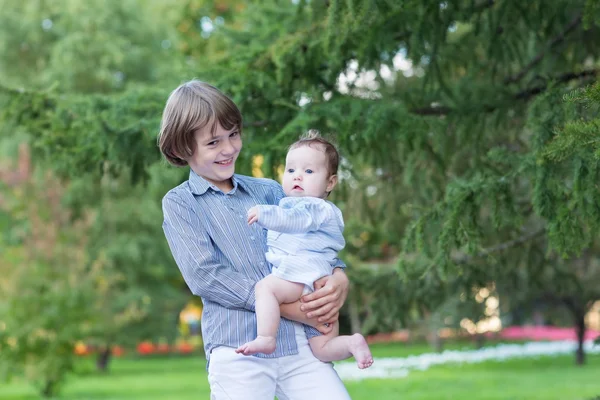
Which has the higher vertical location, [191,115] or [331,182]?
[191,115]

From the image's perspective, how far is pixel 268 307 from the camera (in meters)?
2.94

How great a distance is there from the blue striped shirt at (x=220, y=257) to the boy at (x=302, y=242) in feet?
0.20

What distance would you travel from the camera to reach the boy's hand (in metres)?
3.03

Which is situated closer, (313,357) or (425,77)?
(313,357)

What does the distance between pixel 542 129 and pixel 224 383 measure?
2.41 m

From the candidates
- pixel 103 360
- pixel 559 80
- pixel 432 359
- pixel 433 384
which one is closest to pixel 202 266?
pixel 559 80

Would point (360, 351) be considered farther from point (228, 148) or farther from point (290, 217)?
point (228, 148)

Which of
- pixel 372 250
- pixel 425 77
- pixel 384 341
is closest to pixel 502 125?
pixel 425 77

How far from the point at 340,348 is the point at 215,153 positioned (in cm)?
73

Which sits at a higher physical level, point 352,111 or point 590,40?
point 590,40

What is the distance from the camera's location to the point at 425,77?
639 centimetres

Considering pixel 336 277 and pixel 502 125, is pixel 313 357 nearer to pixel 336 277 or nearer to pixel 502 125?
pixel 336 277

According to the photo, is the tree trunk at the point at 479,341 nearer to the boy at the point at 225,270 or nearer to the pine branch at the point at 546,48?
the pine branch at the point at 546,48

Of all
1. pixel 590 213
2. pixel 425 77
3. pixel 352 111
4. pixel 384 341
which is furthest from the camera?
pixel 384 341
